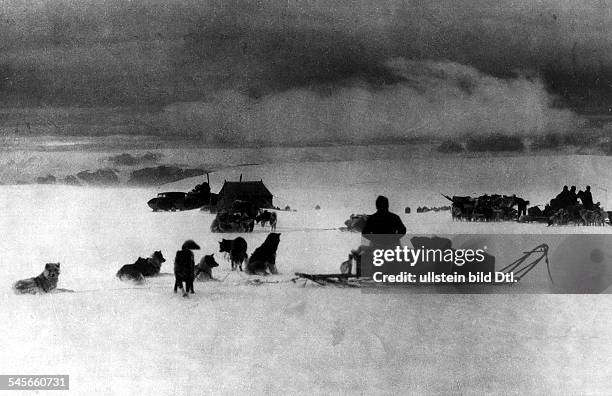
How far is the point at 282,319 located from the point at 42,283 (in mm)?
1535

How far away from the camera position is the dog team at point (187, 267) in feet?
12.8

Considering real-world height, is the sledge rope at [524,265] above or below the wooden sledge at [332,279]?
above

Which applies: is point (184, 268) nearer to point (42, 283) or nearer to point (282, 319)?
point (282, 319)

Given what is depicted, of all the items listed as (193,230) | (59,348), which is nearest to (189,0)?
(193,230)

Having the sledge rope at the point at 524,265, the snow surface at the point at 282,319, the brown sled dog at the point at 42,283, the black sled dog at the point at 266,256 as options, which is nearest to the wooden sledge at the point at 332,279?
the snow surface at the point at 282,319

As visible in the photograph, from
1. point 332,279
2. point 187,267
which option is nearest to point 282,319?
point 332,279

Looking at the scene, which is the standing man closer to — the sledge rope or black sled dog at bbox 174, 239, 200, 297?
the sledge rope

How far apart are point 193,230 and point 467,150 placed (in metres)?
1.83

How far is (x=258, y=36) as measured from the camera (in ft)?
12.8

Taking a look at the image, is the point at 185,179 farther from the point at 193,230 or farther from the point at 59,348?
the point at 59,348

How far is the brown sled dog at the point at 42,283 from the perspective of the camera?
389 centimetres

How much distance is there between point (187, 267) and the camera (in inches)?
153

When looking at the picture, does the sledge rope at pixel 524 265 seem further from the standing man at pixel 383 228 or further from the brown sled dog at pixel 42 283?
the brown sled dog at pixel 42 283

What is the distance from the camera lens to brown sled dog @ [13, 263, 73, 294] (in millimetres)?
3893
